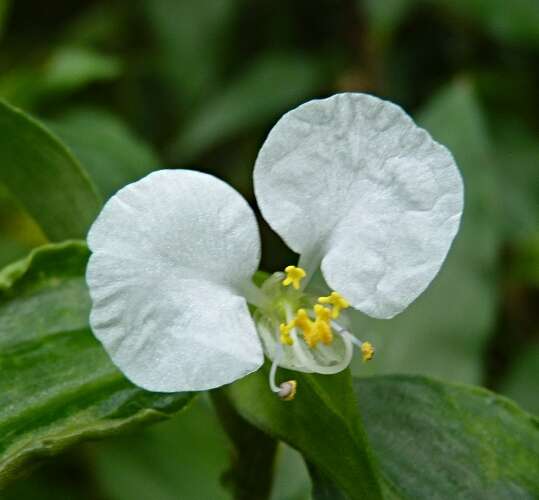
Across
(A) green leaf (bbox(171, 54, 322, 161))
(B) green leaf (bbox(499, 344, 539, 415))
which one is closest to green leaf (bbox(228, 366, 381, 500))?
(B) green leaf (bbox(499, 344, 539, 415))

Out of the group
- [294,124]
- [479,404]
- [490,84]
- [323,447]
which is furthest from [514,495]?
[490,84]

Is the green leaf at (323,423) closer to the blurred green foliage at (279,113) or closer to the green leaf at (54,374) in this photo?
the green leaf at (54,374)

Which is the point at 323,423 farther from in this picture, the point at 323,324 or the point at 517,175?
the point at 517,175

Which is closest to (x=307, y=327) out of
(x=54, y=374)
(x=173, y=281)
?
(x=173, y=281)

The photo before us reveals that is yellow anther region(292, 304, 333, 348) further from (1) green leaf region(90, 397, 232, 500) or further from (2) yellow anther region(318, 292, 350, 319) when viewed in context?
(1) green leaf region(90, 397, 232, 500)

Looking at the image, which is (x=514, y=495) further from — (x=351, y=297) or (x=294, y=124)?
(x=294, y=124)
